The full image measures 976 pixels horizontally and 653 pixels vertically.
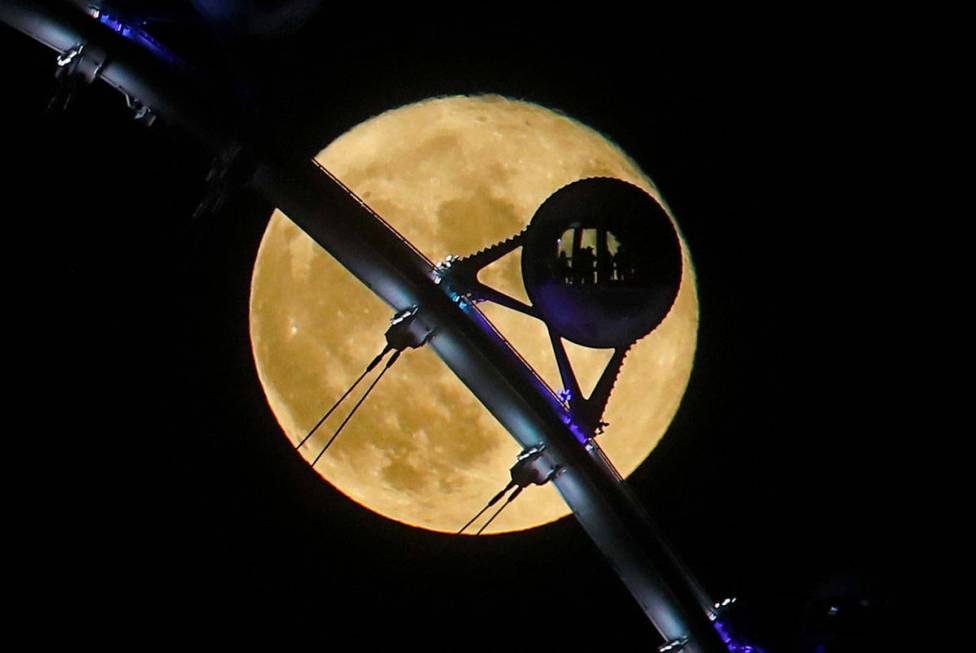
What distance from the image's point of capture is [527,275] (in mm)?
5199

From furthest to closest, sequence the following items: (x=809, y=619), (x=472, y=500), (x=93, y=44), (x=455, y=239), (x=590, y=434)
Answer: (x=472, y=500) < (x=455, y=239) < (x=809, y=619) < (x=590, y=434) < (x=93, y=44)

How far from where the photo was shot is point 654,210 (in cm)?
521

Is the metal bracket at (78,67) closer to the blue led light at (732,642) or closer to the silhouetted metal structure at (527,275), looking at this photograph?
the silhouetted metal structure at (527,275)

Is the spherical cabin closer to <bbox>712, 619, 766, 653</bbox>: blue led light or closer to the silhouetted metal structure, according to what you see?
the silhouetted metal structure

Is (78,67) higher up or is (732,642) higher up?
(78,67)

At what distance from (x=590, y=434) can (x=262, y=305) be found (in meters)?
3.30

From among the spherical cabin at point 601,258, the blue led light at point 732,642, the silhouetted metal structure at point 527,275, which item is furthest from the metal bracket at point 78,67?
the blue led light at point 732,642

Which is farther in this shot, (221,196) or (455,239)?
(455,239)

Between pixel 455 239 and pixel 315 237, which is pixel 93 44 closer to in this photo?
pixel 315 237

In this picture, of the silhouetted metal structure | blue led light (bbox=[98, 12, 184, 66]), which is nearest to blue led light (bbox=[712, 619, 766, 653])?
the silhouetted metal structure

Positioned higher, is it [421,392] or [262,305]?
[262,305]

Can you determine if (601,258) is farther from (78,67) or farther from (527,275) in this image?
(78,67)

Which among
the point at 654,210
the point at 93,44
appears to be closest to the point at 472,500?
the point at 654,210

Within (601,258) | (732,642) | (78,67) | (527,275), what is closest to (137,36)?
(78,67)
